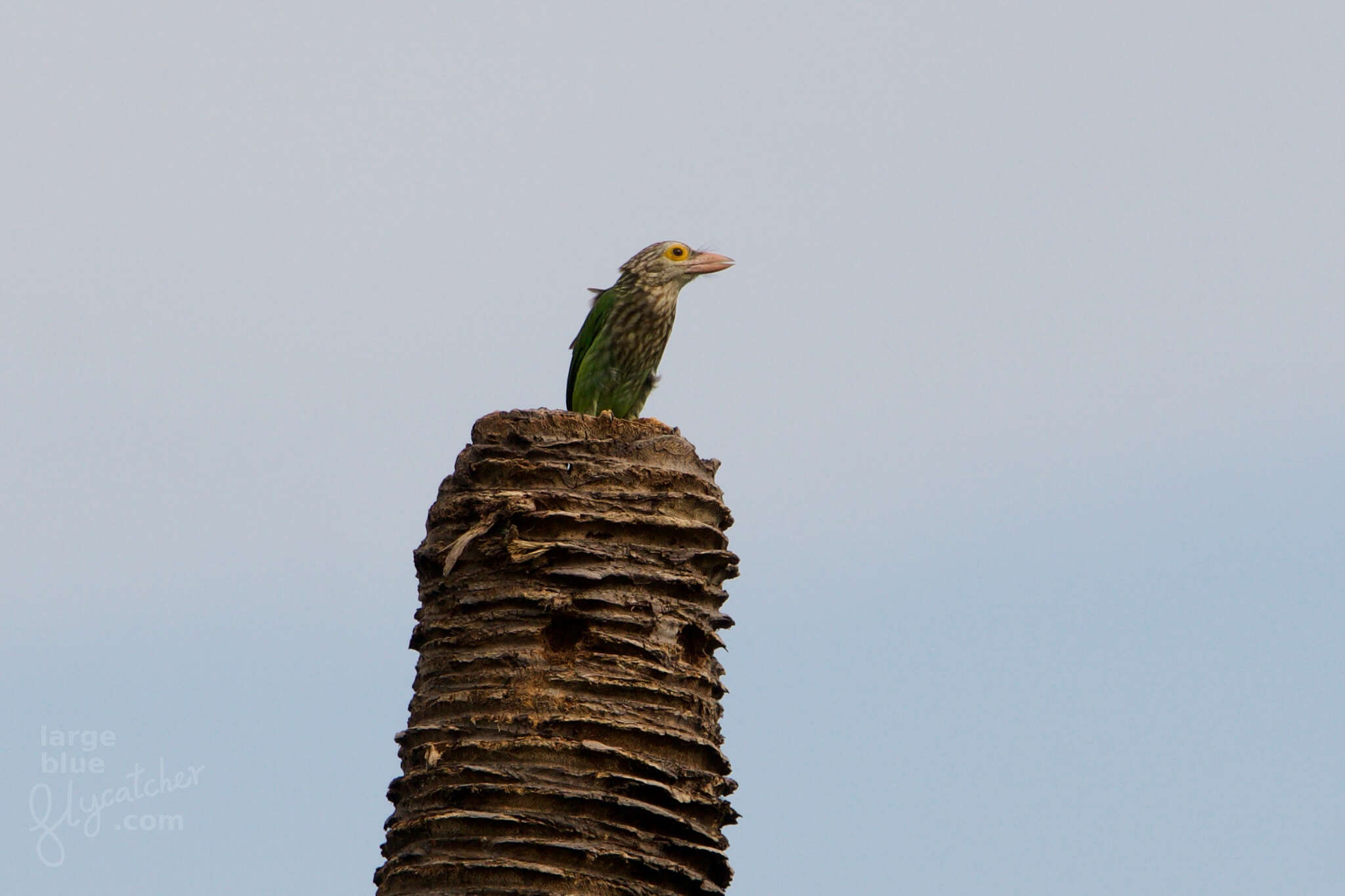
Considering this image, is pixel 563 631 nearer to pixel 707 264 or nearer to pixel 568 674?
pixel 568 674

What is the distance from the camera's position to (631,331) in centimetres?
1252

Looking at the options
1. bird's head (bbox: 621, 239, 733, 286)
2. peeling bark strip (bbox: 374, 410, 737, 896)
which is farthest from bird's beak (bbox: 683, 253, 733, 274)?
peeling bark strip (bbox: 374, 410, 737, 896)

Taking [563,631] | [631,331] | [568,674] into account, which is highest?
[631,331]

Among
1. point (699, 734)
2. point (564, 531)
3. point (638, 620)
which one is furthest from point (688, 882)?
point (564, 531)

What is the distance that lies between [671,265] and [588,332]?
0.83m

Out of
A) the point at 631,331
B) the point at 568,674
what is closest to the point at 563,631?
the point at 568,674

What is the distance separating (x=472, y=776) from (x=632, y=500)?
4.02 feet

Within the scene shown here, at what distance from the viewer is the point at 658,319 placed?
12656 mm

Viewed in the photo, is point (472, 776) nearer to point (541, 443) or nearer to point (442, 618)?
point (442, 618)

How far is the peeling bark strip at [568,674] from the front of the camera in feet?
20.2

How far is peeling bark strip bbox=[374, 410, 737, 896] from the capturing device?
6145mm

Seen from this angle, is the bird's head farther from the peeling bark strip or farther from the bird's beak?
the peeling bark strip

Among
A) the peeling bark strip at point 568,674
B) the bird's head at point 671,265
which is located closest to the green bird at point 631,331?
the bird's head at point 671,265

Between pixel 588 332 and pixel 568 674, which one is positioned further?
pixel 588 332
